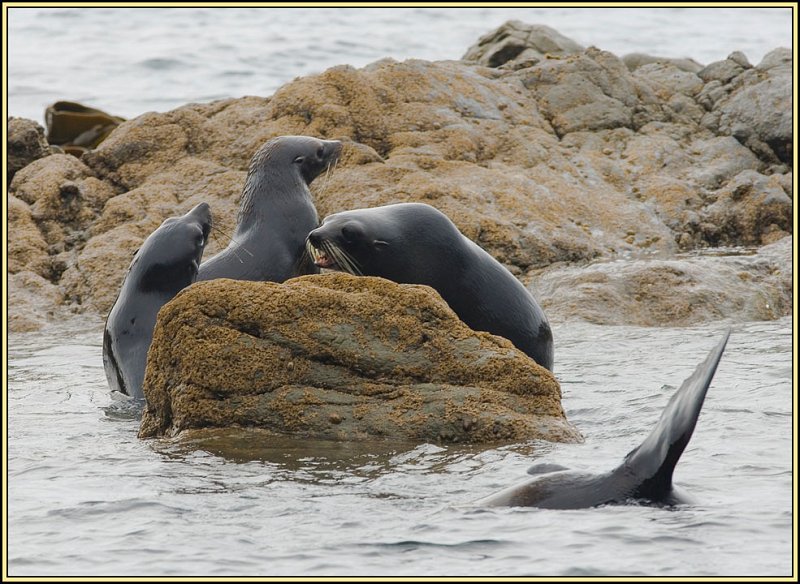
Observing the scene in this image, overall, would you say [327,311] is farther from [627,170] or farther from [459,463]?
[627,170]

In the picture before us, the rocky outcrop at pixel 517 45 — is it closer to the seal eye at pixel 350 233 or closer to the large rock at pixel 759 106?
the large rock at pixel 759 106

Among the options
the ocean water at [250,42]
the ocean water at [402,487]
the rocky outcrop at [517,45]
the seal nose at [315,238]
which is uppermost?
the rocky outcrop at [517,45]

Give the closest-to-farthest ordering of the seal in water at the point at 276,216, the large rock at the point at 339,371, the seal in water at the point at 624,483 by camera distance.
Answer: the seal in water at the point at 624,483 < the large rock at the point at 339,371 < the seal in water at the point at 276,216

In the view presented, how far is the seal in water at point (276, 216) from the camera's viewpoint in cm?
899

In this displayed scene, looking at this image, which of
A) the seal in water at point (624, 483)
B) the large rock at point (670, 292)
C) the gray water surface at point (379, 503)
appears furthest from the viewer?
the large rock at point (670, 292)

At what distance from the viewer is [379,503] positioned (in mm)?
5406

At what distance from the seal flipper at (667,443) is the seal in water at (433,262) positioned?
2.64 metres

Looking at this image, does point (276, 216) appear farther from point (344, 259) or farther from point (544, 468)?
point (544, 468)

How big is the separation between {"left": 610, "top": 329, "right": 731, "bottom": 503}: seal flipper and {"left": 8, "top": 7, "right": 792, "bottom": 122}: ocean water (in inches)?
725

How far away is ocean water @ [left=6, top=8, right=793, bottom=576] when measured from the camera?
471 cm

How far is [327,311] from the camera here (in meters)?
6.70

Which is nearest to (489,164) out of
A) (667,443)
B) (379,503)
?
(379,503)

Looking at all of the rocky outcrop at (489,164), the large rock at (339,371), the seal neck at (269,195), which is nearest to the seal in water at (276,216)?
the seal neck at (269,195)

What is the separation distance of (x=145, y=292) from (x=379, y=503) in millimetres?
3596
